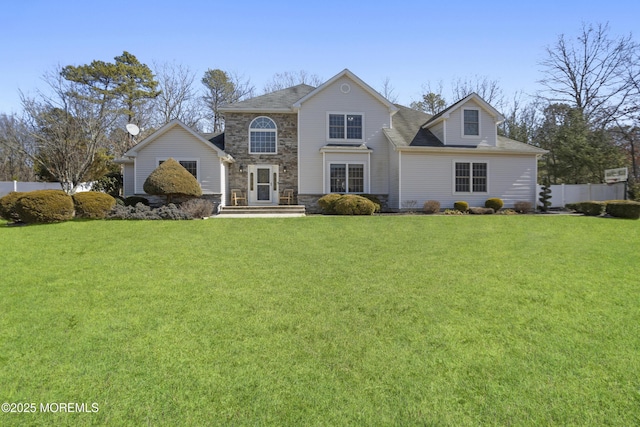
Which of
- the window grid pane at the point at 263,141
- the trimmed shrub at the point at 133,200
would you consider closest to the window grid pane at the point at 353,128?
the window grid pane at the point at 263,141

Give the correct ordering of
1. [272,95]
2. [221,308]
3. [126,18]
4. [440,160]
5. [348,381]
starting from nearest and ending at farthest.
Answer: [348,381] → [221,308] → [126,18] → [440,160] → [272,95]

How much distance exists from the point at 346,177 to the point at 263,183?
4758 mm

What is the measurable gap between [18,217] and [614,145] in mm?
35669

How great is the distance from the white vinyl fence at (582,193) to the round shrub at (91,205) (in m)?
23.7

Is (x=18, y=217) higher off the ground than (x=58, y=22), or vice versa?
(x=58, y=22)

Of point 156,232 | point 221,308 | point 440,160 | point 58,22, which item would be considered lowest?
point 221,308

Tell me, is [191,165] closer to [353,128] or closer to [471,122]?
[353,128]

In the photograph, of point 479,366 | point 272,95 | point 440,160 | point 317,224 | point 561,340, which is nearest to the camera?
point 479,366

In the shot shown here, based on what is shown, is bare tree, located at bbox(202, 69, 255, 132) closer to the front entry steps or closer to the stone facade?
the stone facade

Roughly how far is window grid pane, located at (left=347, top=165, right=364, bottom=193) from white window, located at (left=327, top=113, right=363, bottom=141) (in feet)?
5.67

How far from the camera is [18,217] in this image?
38.3 ft

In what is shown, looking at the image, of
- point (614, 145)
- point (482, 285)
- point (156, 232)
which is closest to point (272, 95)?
point (156, 232)

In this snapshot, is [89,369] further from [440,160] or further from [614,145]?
[614,145]

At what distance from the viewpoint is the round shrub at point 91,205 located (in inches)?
486
